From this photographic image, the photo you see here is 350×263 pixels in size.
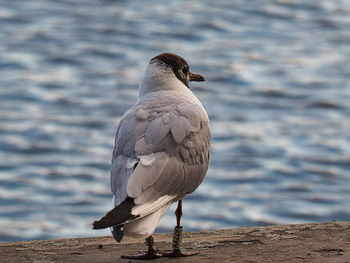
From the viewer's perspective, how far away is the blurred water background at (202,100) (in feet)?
31.2

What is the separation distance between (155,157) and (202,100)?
7.36 meters

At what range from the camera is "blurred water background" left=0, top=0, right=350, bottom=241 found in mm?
9500

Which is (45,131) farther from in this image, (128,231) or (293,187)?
(128,231)

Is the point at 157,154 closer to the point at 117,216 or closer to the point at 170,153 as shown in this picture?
the point at 170,153

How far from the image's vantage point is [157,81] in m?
5.30

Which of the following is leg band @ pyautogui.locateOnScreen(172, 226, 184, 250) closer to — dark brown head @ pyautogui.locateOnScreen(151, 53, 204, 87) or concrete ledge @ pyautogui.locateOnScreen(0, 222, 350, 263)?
concrete ledge @ pyautogui.locateOnScreen(0, 222, 350, 263)

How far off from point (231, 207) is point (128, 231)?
5039 mm

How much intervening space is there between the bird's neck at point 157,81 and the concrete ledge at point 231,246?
808 millimetres

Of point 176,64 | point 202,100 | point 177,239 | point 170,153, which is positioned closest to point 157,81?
point 176,64

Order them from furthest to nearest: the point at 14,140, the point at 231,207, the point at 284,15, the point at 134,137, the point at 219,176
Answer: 1. the point at 284,15
2. the point at 14,140
3. the point at 219,176
4. the point at 231,207
5. the point at 134,137

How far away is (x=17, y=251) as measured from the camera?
514 cm

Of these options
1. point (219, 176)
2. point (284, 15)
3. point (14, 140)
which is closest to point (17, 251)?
point (219, 176)

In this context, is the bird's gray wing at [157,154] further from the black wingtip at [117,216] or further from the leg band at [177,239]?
the leg band at [177,239]

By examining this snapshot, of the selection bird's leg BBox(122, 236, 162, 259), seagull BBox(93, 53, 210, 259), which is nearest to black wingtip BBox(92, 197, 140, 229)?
seagull BBox(93, 53, 210, 259)
